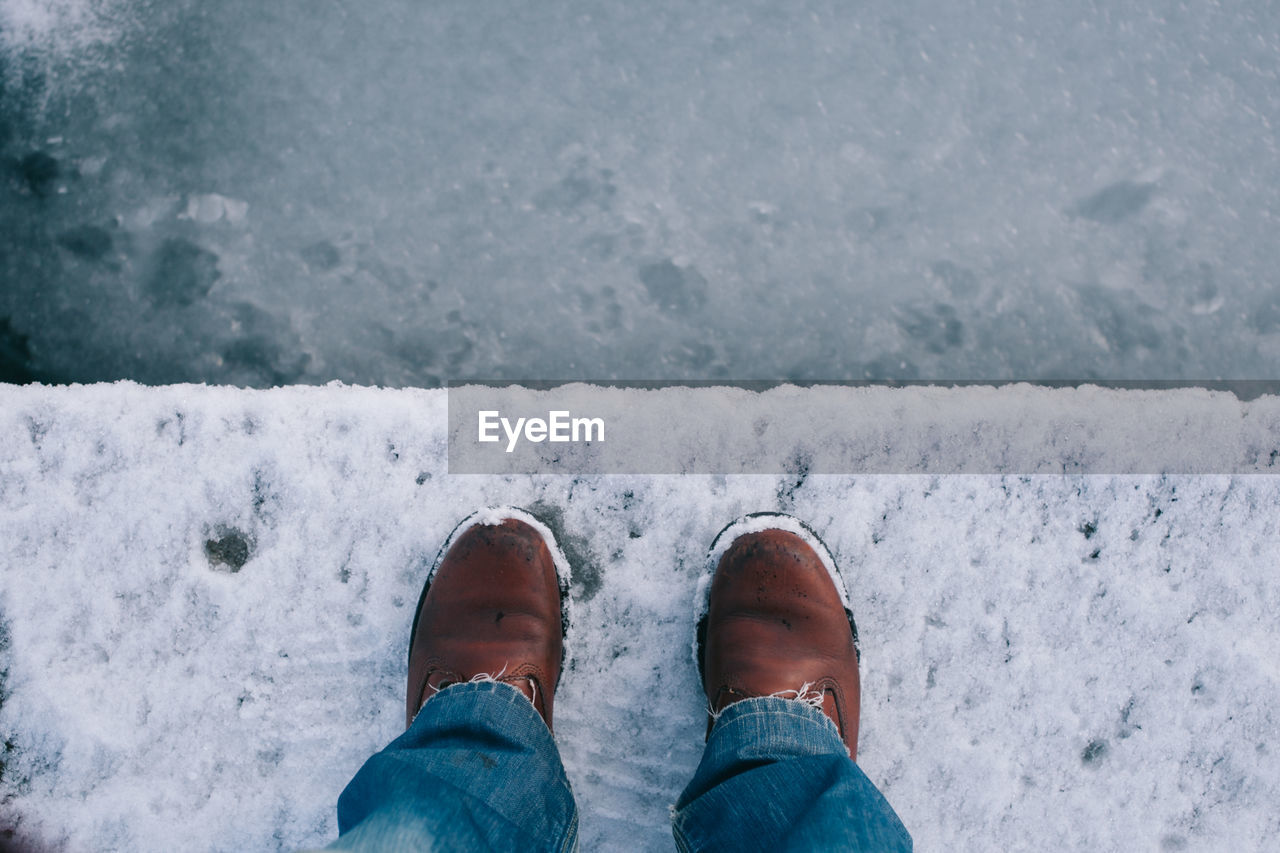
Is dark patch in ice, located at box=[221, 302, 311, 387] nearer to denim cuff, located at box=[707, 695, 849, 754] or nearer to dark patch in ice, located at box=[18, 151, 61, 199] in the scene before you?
dark patch in ice, located at box=[18, 151, 61, 199]

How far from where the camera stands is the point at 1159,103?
1.21 m

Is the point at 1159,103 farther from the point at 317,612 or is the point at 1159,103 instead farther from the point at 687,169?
the point at 317,612

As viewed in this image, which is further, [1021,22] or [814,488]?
[1021,22]

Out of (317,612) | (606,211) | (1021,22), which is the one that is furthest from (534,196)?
(1021,22)

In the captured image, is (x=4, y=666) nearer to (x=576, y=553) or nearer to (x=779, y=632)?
(x=576, y=553)

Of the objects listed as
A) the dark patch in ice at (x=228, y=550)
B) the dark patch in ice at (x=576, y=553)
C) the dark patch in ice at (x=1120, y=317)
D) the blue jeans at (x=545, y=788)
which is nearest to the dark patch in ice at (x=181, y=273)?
the dark patch in ice at (x=228, y=550)

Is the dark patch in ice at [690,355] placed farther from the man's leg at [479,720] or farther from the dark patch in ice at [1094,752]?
the dark patch in ice at [1094,752]

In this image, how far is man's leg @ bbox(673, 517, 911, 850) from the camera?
0.77 m

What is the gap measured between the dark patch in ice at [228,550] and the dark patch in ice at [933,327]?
3.57 feet

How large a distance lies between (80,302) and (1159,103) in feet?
6.03

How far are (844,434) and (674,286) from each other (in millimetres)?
360

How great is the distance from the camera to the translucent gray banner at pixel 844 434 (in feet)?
3.59

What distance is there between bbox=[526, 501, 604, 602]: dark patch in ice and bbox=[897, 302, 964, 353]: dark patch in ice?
63cm

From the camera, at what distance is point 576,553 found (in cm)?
109
